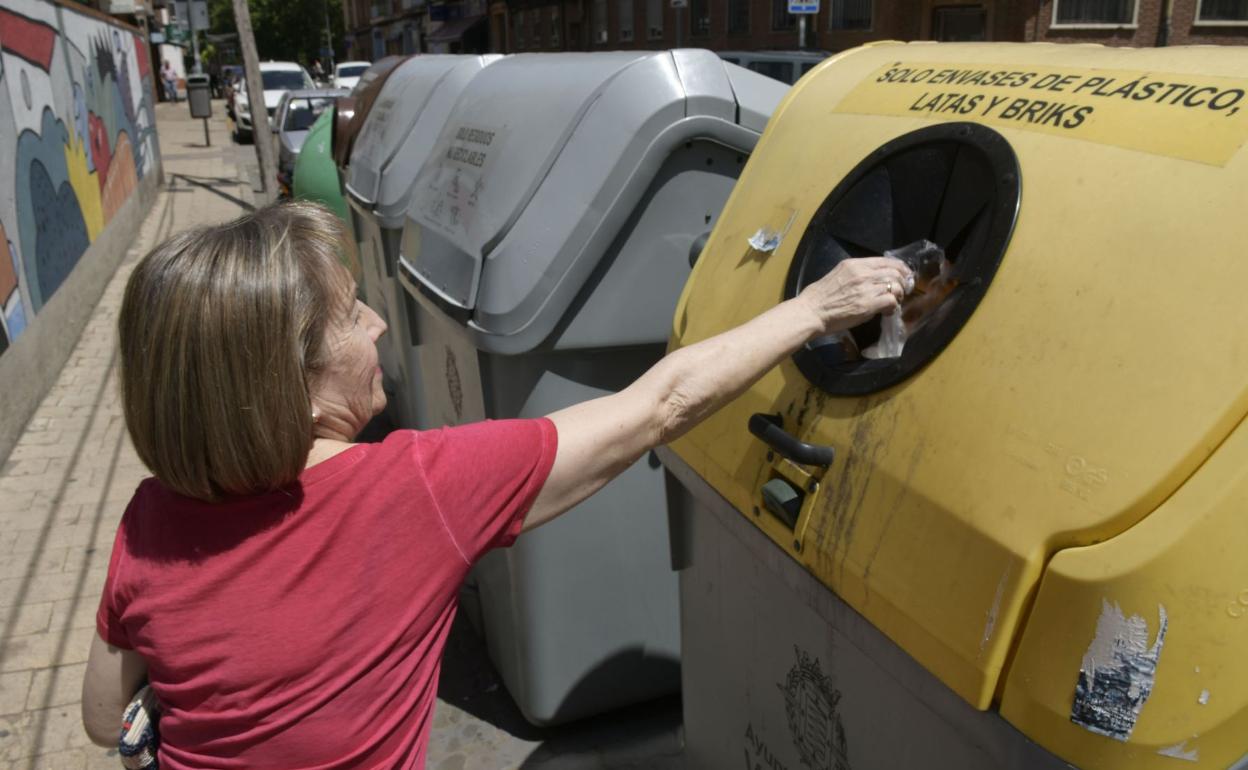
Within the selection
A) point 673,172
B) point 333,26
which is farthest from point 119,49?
point 333,26

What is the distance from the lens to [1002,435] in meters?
1.16

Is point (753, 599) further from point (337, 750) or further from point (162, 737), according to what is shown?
point (162, 737)

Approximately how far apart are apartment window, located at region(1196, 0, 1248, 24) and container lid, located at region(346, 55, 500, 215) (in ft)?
51.3

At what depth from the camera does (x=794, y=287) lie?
1606 mm

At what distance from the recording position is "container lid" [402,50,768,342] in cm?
233

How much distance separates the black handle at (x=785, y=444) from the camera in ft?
4.59

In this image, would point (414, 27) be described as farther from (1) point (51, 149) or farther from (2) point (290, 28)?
(1) point (51, 149)

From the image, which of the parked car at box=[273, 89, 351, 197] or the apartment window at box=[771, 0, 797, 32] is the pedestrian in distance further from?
the parked car at box=[273, 89, 351, 197]

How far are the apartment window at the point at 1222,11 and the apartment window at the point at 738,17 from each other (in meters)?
10.2

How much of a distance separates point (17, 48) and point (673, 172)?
6.11 m

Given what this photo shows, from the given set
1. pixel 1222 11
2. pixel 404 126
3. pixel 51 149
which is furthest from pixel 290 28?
pixel 404 126

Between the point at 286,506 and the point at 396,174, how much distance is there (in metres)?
2.88

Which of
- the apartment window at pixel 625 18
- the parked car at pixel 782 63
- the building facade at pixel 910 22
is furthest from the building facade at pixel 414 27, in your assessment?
the parked car at pixel 782 63

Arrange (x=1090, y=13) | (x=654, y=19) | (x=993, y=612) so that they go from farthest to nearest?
1. (x=654, y=19)
2. (x=1090, y=13)
3. (x=993, y=612)
